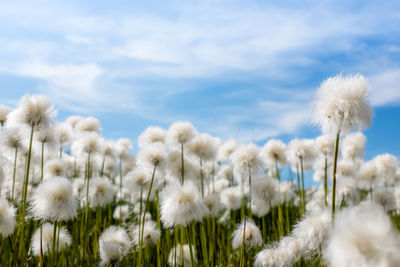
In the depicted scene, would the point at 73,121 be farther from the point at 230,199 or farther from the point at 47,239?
the point at 230,199

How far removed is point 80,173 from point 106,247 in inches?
198

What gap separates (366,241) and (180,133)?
3914mm

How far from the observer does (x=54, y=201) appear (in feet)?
10.9

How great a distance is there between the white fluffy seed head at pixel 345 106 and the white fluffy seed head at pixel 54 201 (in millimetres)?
2279

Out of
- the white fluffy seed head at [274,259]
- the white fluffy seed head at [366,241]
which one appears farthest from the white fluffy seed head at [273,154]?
the white fluffy seed head at [366,241]

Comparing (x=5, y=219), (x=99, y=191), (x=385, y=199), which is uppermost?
(x=99, y=191)

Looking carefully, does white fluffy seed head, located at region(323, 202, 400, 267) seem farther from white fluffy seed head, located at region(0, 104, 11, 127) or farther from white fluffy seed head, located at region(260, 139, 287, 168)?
white fluffy seed head, located at region(260, 139, 287, 168)

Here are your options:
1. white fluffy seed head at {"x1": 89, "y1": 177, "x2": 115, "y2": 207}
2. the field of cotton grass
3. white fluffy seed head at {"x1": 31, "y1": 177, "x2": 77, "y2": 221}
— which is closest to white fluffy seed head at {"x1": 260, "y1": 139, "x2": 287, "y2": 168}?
the field of cotton grass

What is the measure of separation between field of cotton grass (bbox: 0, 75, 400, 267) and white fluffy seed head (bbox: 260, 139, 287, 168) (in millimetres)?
17

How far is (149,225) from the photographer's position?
5141 millimetres

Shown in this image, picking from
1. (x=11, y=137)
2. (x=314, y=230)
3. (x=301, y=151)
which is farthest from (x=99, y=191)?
(x=314, y=230)

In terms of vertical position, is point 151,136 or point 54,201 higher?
point 151,136

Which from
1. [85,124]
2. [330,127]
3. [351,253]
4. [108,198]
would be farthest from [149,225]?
[351,253]

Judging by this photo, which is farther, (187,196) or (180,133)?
(180,133)
